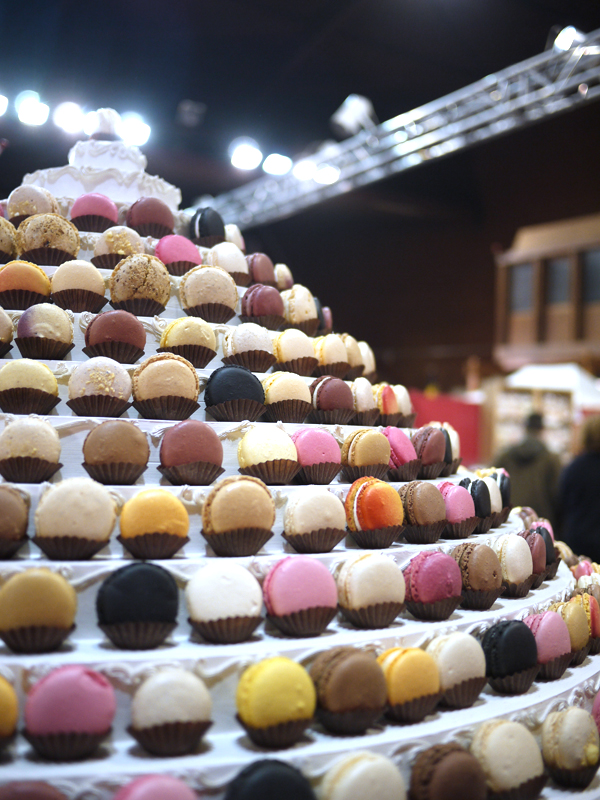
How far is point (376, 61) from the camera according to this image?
7098mm

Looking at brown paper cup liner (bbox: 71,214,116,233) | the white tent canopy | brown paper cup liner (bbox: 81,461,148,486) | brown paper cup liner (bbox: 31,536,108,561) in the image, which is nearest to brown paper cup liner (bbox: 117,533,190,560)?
brown paper cup liner (bbox: 31,536,108,561)

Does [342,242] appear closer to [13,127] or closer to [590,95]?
[13,127]

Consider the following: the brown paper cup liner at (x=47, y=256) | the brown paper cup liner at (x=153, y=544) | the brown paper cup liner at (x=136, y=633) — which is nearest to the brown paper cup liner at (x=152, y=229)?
the brown paper cup liner at (x=47, y=256)

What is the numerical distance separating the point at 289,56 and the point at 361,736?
6890 millimetres

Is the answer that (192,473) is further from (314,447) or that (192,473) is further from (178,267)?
(178,267)

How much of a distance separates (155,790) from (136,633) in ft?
1.14

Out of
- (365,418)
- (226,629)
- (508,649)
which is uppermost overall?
(365,418)

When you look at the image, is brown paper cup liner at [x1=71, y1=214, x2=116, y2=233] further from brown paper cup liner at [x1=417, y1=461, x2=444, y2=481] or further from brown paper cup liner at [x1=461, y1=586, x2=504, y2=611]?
brown paper cup liner at [x1=461, y1=586, x2=504, y2=611]

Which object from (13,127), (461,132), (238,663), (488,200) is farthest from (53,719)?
(488,200)

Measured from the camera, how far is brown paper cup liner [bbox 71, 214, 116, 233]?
2.71 meters

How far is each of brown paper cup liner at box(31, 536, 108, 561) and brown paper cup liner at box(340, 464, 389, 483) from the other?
2.74 feet

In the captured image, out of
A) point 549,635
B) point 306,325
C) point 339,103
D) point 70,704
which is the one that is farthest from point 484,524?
point 339,103

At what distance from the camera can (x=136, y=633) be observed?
61.0 inches

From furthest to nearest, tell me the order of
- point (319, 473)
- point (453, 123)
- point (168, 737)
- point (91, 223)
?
point (453, 123)
point (91, 223)
point (319, 473)
point (168, 737)
